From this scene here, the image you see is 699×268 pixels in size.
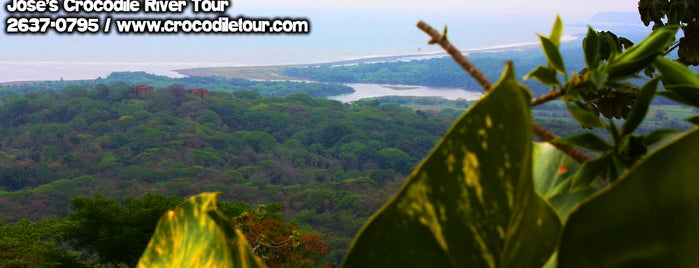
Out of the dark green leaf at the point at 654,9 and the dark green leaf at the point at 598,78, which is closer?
the dark green leaf at the point at 598,78

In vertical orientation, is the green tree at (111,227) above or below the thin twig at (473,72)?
below

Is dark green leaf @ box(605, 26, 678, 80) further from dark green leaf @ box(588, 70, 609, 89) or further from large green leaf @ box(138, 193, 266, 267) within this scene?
large green leaf @ box(138, 193, 266, 267)

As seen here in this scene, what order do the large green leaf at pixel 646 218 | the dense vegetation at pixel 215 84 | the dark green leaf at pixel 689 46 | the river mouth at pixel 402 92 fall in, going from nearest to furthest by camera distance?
the large green leaf at pixel 646 218
the dark green leaf at pixel 689 46
the river mouth at pixel 402 92
the dense vegetation at pixel 215 84

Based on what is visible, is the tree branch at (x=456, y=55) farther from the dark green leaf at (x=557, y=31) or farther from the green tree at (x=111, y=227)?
the green tree at (x=111, y=227)

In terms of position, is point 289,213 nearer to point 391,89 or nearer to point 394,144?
point 394,144

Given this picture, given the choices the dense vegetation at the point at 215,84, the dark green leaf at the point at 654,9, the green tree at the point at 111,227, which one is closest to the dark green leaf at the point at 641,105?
the dark green leaf at the point at 654,9

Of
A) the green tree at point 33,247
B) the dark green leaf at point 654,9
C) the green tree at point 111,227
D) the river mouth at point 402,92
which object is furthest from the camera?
the river mouth at point 402,92

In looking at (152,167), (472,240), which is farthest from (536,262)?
(152,167)

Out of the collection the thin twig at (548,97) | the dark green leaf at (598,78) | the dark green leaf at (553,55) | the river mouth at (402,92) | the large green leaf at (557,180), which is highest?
→ the dark green leaf at (553,55)
